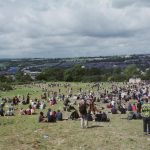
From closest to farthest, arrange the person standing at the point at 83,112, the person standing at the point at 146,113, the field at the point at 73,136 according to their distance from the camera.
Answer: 1. the field at the point at 73,136
2. the person standing at the point at 146,113
3. the person standing at the point at 83,112

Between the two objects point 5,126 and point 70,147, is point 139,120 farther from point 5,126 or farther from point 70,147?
point 70,147

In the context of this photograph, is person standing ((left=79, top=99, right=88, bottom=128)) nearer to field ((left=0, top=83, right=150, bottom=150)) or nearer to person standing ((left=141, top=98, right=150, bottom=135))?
field ((left=0, top=83, right=150, bottom=150))

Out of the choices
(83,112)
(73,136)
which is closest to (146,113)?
(73,136)

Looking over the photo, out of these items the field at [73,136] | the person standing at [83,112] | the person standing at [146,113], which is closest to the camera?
the field at [73,136]

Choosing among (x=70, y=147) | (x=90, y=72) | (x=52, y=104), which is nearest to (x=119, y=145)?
(x=70, y=147)

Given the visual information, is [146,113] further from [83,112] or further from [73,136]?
[83,112]

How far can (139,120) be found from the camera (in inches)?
1191

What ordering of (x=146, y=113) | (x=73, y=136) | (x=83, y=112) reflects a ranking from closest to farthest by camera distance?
(x=146, y=113) → (x=73, y=136) → (x=83, y=112)

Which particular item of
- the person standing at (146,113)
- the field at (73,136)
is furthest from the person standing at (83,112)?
the person standing at (146,113)

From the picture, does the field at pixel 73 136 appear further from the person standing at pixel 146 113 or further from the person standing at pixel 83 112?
the person standing at pixel 146 113

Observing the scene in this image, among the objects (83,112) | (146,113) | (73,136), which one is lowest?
(73,136)

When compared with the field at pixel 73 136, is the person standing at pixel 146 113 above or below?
above

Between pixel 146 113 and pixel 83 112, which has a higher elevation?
pixel 146 113

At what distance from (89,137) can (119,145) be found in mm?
2288
